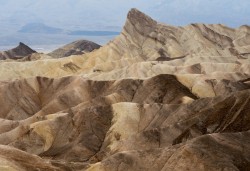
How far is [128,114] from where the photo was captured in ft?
274

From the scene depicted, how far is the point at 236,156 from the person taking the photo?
48.6 metres

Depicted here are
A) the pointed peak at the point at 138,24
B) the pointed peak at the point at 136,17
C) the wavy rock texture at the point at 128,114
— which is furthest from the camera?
the pointed peak at the point at 136,17

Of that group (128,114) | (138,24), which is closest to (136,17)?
(138,24)

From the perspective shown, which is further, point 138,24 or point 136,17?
point 136,17

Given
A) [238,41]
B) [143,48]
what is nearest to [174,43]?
[143,48]

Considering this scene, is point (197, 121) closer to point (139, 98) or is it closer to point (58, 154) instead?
point (58, 154)

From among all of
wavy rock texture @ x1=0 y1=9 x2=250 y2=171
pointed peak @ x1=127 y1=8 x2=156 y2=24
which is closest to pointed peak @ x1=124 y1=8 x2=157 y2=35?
pointed peak @ x1=127 y1=8 x2=156 y2=24

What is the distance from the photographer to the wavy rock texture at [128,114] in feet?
170

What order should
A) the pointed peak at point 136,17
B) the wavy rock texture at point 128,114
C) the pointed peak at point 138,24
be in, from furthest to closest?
1. the pointed peak at point 136,17
2. the pointed peak at point 138,24
3. the wavy rock texture at point 128,114

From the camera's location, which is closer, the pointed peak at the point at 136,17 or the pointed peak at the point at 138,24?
the pointed peak at the point at 138,24

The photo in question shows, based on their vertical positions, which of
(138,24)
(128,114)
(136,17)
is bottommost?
(138,24)

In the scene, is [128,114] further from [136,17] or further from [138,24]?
[136,17]

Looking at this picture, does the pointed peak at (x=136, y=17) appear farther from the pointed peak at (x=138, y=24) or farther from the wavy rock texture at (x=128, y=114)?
the wavy rock texture at (x=128, y=114)

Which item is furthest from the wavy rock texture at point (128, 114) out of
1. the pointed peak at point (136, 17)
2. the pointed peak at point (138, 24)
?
the pointed peak at point (136, 17)
